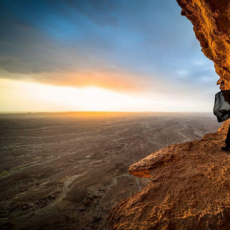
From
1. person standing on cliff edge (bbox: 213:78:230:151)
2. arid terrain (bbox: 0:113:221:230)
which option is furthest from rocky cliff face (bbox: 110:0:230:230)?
arid terrain (bbox: 0:113:221:230)

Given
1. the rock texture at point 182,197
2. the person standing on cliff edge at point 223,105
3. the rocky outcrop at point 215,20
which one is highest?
the rocky outcrop at point 215,20

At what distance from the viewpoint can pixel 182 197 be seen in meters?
2.20

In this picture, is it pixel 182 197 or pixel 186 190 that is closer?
pixel 182 197

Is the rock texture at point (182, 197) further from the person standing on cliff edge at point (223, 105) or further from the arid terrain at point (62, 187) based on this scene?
the arid terrain at point (62, 187)

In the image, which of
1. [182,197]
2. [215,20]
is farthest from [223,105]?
[182,197]

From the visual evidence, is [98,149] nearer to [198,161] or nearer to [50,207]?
[50,207]

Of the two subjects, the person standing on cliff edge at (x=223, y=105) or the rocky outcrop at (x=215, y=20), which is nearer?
the rocky outcrop at (x=215, y=20)

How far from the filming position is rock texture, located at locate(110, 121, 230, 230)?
179 cm

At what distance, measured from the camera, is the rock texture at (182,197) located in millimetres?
1785

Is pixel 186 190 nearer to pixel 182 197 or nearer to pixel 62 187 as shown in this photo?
pixel 182 197

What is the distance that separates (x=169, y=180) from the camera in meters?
2.69

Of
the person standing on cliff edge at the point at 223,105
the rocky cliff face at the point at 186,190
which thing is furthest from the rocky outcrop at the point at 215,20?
the person standing on cliff edge at the point at 223,105

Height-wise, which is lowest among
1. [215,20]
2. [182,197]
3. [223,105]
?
[182,197]

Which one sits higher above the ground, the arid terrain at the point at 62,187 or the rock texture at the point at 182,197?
the rock texture at the point at 182,197
